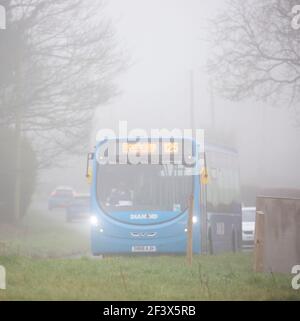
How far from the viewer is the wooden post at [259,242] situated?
14312mm

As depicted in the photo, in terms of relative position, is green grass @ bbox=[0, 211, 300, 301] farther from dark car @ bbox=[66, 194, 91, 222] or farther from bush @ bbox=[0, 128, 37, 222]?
dark car @ bbox=[66, 194, 91, 222]

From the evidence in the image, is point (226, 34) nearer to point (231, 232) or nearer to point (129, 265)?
point (231, 232)

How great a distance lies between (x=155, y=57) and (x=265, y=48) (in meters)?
153

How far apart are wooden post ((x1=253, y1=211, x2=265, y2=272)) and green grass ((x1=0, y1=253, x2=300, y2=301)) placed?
24 centimetres

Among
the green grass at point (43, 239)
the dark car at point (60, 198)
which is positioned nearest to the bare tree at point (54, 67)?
the green grass at point (43, 239)

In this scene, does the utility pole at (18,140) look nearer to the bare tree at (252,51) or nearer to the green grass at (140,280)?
the bare tree at (252,51)

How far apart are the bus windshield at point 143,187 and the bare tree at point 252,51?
832cm

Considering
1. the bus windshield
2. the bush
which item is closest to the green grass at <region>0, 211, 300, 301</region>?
the bus windshield

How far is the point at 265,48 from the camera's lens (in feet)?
89.4

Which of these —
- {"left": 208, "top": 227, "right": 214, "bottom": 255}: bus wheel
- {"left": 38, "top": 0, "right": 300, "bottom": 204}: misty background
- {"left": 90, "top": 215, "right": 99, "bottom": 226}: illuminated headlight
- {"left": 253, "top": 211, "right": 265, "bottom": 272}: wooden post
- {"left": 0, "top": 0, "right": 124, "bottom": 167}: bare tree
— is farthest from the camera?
{"left": 38, "top": 0, "right": 300, "bottom": 204}: misty background

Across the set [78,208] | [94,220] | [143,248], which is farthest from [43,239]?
[78,208]

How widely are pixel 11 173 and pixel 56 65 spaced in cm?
478

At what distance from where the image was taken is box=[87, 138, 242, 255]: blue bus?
62.6 ft

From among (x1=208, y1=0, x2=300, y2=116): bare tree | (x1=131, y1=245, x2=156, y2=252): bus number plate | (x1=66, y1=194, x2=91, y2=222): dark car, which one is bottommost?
(x1=131, y1=245, x2=156, y2=252): bus number plate
